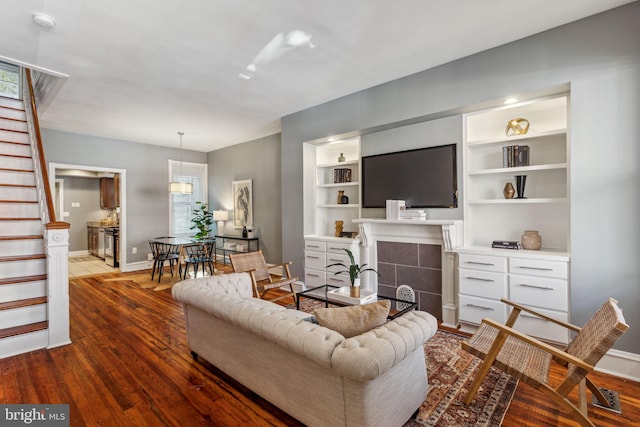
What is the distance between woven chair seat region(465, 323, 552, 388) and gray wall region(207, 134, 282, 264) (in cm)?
429

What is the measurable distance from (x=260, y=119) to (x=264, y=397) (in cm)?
429

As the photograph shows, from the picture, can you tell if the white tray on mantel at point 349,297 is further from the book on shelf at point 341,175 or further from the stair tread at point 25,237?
the stair tread at point 25,237

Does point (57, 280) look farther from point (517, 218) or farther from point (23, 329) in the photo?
point (517, 218)

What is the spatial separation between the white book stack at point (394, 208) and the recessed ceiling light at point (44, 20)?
3.63 meters

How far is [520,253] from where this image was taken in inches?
114

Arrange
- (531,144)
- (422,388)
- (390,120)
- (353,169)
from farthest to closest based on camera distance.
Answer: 1. (353,169)
2. (390,120)
3. (531,144)
4. (422,388)

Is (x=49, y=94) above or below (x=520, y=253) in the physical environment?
above

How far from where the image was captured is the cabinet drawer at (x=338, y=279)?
4.24 m

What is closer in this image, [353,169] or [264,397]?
[264,397]

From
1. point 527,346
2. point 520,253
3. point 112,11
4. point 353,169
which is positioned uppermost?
point 112,11

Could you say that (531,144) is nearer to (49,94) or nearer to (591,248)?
(591,248)

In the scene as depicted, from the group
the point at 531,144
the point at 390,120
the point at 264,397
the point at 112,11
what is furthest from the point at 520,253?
the point at 112,11

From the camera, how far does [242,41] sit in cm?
282

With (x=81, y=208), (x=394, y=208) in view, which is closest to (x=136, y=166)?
(x=81, y=208)
